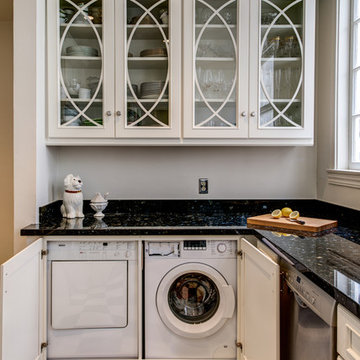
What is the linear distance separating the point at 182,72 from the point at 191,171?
28.8 inches

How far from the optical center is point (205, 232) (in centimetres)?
181

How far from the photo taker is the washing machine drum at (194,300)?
1.82 m

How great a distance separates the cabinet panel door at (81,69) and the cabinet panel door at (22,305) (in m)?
0.80

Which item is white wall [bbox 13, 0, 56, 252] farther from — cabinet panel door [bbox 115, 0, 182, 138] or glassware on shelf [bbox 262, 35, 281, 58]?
glassware on shelf [bbox 262, 35, 281, 58]

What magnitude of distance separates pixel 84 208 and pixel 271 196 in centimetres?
143

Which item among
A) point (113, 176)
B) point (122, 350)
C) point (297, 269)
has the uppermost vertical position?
point (113, 176)

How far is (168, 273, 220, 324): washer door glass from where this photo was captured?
1895 millimetres

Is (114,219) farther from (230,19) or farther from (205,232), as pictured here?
(230,19)

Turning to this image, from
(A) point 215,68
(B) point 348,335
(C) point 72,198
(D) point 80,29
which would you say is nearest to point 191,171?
(A) point 215,68

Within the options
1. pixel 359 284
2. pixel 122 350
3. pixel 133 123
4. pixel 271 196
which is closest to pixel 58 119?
pixel 133 123

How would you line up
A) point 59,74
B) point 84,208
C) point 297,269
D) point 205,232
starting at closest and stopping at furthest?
point 297,269 → point 205,232 → point 59,74 → point 84,208

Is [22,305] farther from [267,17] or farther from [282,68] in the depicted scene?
[267,17]

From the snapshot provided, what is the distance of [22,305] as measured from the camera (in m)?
1.52

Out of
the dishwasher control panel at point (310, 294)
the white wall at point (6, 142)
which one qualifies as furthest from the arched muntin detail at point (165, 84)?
the dishwasher control panel at point (310, 294)
